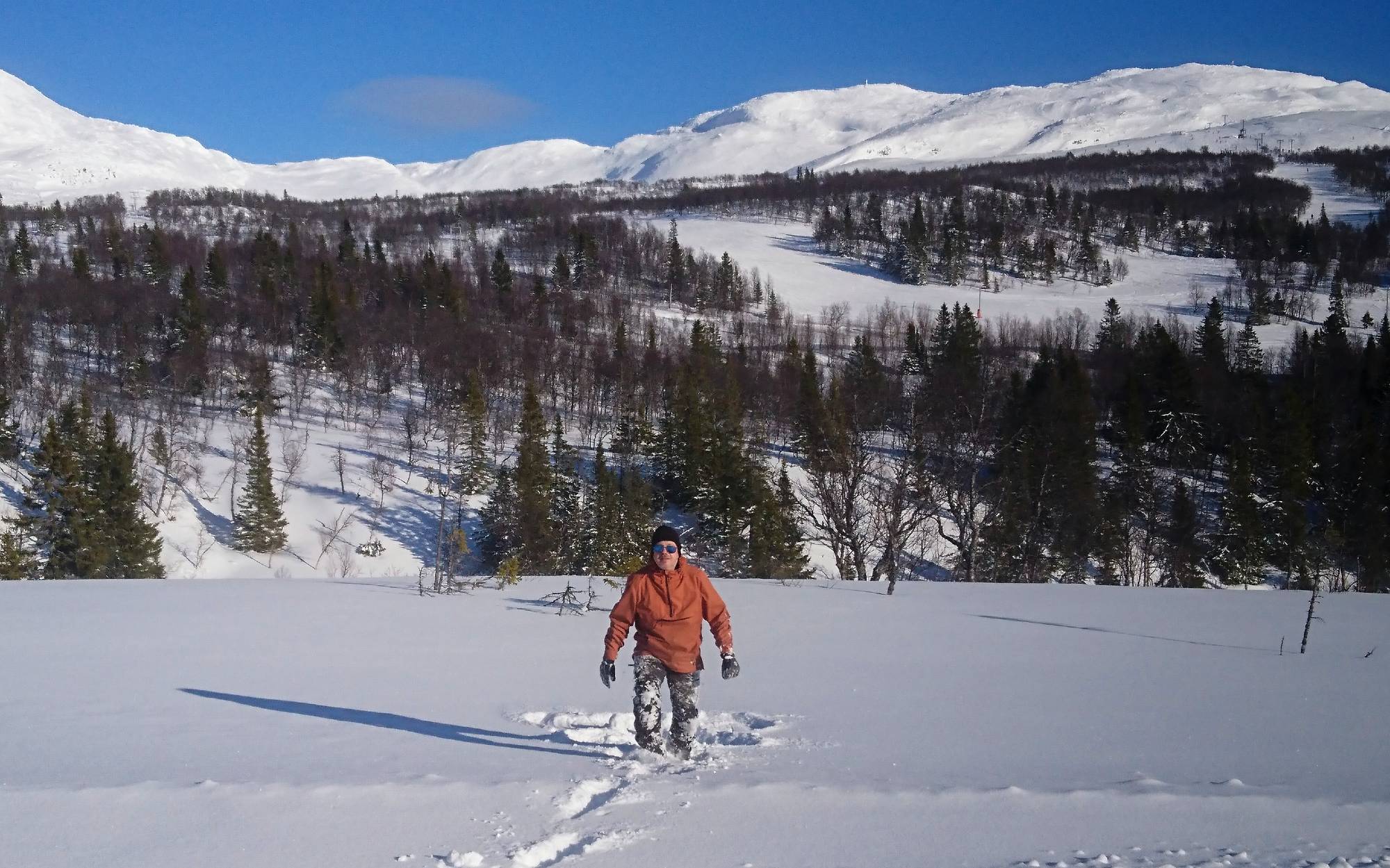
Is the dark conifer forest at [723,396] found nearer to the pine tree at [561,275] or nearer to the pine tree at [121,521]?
the pine tree at [121,521]

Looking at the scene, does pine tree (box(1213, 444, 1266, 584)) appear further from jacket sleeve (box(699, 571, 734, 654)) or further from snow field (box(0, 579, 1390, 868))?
jacket sleeve (box(699, 571, 734, 654))

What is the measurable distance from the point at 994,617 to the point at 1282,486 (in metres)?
43.7

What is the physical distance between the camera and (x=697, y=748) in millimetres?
6102

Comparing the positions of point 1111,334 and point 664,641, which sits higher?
point 664,641

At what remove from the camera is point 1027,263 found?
141000mm

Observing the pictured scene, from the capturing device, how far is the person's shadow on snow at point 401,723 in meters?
6.21

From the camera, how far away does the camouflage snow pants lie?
585cm

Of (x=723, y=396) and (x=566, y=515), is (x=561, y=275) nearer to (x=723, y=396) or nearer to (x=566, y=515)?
(x=723, y=396)

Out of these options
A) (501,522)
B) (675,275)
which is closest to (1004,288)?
(675,275)

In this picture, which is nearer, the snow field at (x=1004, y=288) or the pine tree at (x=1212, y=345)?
the pine tree at (x=1212, y=345)

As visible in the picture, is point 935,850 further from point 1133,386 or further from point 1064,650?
point 1133,386

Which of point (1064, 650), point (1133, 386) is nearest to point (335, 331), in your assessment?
point (1133, 386)

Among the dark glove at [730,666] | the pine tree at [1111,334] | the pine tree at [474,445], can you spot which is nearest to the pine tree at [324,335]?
the pine tree at [474,445]

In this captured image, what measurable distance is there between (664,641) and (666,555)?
594 mm
